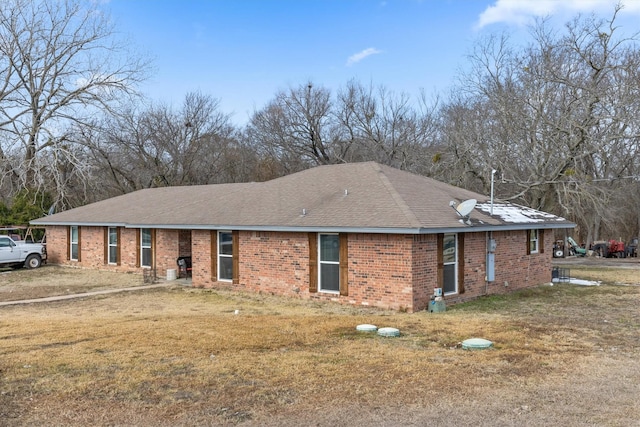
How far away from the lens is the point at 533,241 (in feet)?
57.8

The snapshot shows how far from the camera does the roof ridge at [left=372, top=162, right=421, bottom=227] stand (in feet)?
41.5

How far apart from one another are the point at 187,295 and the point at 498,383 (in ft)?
35.8

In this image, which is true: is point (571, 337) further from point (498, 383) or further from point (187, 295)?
point (187, 295)

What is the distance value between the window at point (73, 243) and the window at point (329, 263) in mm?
14859

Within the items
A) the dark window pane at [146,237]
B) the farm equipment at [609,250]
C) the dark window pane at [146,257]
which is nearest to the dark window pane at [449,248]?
the dark window pane at [146,237]

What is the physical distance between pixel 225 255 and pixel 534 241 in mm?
10106

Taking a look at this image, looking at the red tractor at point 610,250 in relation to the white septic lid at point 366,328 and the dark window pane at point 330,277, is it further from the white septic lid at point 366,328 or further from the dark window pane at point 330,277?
the white septic lid at point 366,328

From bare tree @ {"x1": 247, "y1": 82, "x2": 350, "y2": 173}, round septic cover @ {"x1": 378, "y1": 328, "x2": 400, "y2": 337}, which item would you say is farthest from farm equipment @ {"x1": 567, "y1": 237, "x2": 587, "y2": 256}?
round septic cover @ {"x1": 378, "y1": 328, "x2": 400, "y2": 337}

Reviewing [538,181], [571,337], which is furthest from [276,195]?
[538,181]

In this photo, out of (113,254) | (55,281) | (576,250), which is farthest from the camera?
(576,250)

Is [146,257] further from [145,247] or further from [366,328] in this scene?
[366,328]

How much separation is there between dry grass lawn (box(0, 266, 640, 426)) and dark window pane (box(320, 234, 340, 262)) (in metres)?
1.52

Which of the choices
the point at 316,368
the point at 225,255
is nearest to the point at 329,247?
the point at 225,255

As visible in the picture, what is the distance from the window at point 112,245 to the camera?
22403 mm
